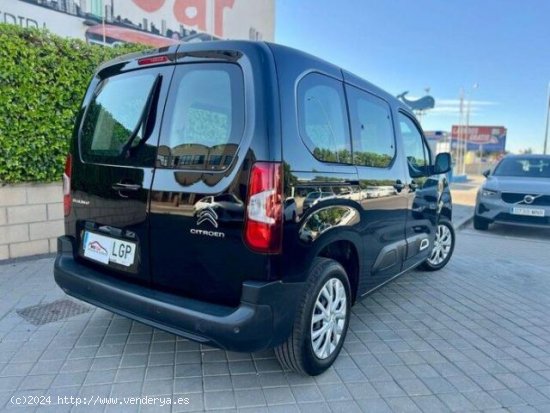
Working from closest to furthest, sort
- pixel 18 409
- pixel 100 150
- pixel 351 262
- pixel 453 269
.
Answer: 1. pixel 18 409
2. pixel 100 150
3. pixel 351 262
4. pixel 453 269

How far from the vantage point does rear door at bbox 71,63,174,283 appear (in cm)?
237

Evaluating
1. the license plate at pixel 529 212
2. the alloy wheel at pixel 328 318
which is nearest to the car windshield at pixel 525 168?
the license plate at pixel 529 212

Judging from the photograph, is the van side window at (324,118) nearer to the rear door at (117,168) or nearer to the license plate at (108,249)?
the rear door at (117,168)

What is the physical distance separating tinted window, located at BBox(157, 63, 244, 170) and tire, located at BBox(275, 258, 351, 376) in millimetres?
894

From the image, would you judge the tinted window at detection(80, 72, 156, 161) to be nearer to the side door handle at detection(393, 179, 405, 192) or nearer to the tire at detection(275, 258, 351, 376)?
the tire at detection(275, 258, 351, 376)

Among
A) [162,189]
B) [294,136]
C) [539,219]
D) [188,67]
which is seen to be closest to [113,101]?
[188,67]

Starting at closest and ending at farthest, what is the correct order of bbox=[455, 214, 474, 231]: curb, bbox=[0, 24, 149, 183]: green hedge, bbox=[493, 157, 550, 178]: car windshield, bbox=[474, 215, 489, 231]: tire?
bbox=[0, 24, 149, 183]: green hedge < bbox=[474, 215, 489, 231]: tire < bbox=[493, 157, 550, 178]: car windshield < bbox=[455, 214, 474, 231]: curb

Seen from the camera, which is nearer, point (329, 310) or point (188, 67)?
point (188, 67)

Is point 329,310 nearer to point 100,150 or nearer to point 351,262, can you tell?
point 351,262

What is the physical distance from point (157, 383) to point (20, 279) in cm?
257

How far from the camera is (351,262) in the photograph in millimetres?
2920

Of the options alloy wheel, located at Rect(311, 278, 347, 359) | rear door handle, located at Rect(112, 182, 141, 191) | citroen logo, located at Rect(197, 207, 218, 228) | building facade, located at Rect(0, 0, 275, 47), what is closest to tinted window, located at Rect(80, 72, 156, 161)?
rear door handle, located at Rect(112, 182, 141, 191)

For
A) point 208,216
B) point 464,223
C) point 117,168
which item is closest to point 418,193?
point 208,216

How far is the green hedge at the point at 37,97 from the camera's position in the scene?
13.8ft
